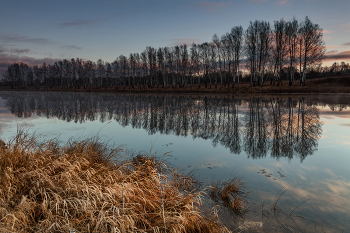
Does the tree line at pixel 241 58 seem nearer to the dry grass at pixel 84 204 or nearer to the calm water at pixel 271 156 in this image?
the calm water at pixel 271 156

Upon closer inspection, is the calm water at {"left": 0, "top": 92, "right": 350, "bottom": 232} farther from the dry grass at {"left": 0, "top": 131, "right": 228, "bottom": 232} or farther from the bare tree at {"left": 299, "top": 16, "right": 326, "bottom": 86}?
the bare tree at {"left": 299, "top": 16, "right": 326, "bottom": 86}

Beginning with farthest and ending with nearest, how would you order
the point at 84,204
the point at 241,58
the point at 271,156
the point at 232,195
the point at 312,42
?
the point at 241,58
the point at 312,42
the point at 271,156
the point at 232,195
the point at 84,204

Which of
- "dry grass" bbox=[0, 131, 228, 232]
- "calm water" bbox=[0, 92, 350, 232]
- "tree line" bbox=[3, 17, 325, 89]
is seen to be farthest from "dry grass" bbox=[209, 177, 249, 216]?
"tree line" bbox=[3, 17, 325, 89]

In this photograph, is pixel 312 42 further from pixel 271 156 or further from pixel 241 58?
pixel 271 156

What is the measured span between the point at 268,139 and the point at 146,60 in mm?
71526

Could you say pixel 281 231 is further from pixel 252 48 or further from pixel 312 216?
pixel 252 48

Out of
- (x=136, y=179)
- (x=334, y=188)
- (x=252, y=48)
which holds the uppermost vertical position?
(x=252, y=48)

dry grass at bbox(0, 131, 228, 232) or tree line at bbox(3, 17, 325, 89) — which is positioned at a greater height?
tree line at bbox(3, 17, 325, 89)

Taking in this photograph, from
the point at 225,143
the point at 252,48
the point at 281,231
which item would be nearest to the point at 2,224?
the point at 281,231

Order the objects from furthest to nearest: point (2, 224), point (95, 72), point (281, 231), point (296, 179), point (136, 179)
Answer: point (95, 72) → point (296, 179) → point (136, 179) → point (281, 231) → point (2, 224)

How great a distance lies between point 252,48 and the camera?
48.3 metres

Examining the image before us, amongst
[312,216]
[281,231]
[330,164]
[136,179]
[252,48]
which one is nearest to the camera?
[281,231]

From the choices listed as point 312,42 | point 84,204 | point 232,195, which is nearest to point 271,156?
point 232,195

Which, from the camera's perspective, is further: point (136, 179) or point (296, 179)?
point (296, 179)
